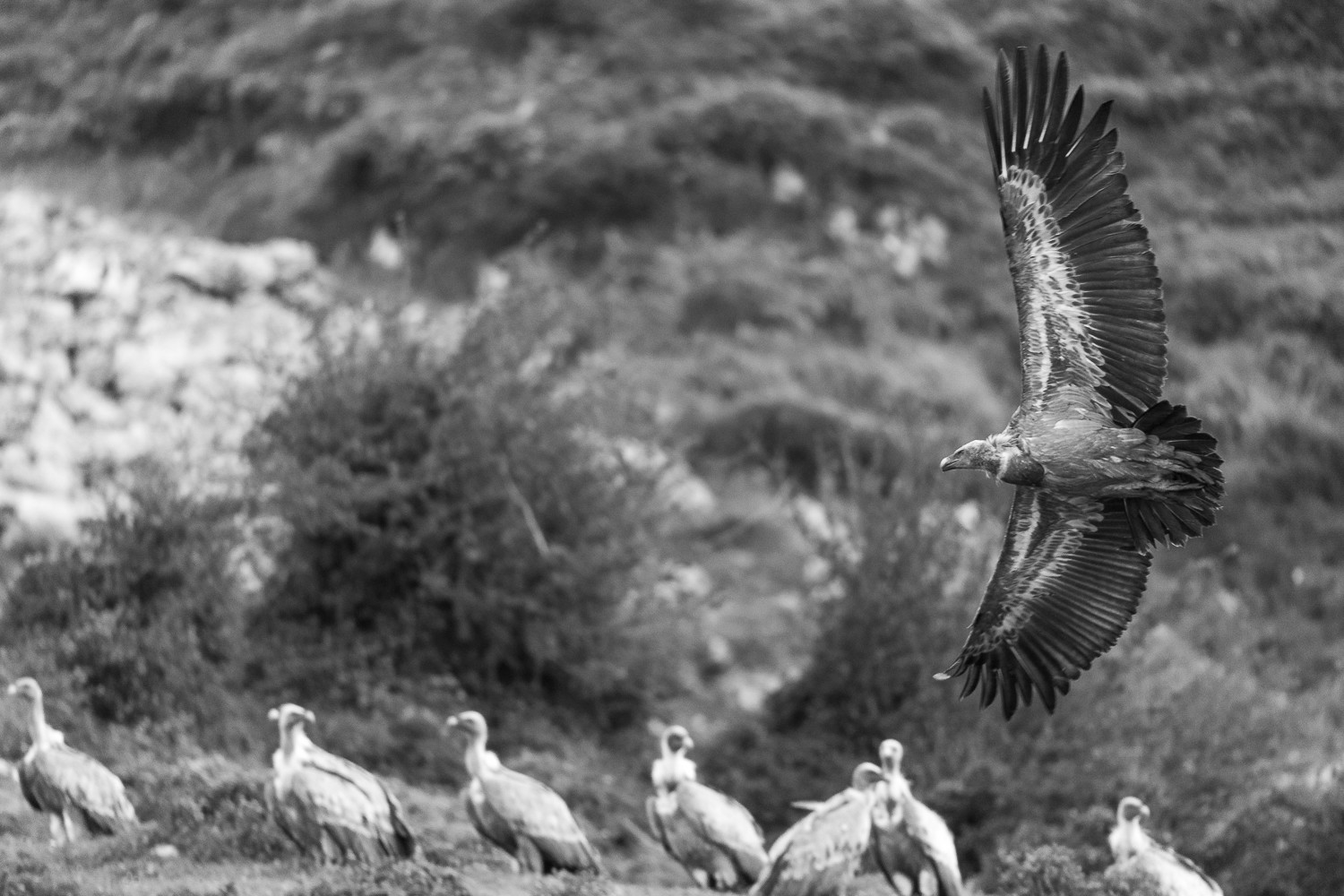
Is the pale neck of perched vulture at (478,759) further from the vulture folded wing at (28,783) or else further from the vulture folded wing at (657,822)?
the vulture folded wing at (28,783)

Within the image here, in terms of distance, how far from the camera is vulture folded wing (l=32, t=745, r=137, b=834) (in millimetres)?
11492

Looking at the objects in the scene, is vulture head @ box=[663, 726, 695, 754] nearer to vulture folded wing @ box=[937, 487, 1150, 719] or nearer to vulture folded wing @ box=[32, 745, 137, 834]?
vulture folded wing @ box=[937, 487, 1150, 719]

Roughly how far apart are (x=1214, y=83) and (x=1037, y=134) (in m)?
24.0

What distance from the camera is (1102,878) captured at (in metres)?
11.2

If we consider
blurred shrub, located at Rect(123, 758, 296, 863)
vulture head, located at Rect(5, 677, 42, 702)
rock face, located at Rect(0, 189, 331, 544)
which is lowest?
rock face, located at Rect(0, 189, 331, 544)

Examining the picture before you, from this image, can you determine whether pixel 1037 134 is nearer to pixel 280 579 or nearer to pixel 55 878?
pixel 55 878

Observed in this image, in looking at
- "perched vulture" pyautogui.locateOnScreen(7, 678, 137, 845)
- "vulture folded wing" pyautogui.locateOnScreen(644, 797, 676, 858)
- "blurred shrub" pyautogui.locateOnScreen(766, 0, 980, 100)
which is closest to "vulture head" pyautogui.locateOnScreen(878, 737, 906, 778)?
"vulture folded wing" pyautogui.locateOnScreen(644, 797, 676, 858)

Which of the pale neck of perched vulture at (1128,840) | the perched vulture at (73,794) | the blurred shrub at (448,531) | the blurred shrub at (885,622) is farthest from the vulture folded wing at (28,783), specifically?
the blurred shrub at (885,622)

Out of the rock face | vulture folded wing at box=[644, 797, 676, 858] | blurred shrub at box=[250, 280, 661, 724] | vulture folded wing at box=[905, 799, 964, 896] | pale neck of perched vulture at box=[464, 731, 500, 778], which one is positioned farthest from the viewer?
the rock face

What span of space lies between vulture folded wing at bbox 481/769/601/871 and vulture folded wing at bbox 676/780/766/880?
701mm

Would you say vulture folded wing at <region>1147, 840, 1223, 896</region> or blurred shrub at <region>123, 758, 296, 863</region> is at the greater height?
vulture folded wing at <region>1147, 840, 1223, 896</region>

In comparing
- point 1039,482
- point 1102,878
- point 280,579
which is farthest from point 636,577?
point 1039,482

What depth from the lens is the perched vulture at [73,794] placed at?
1150cm

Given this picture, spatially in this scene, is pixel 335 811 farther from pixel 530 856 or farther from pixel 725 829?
pixel 725 829
